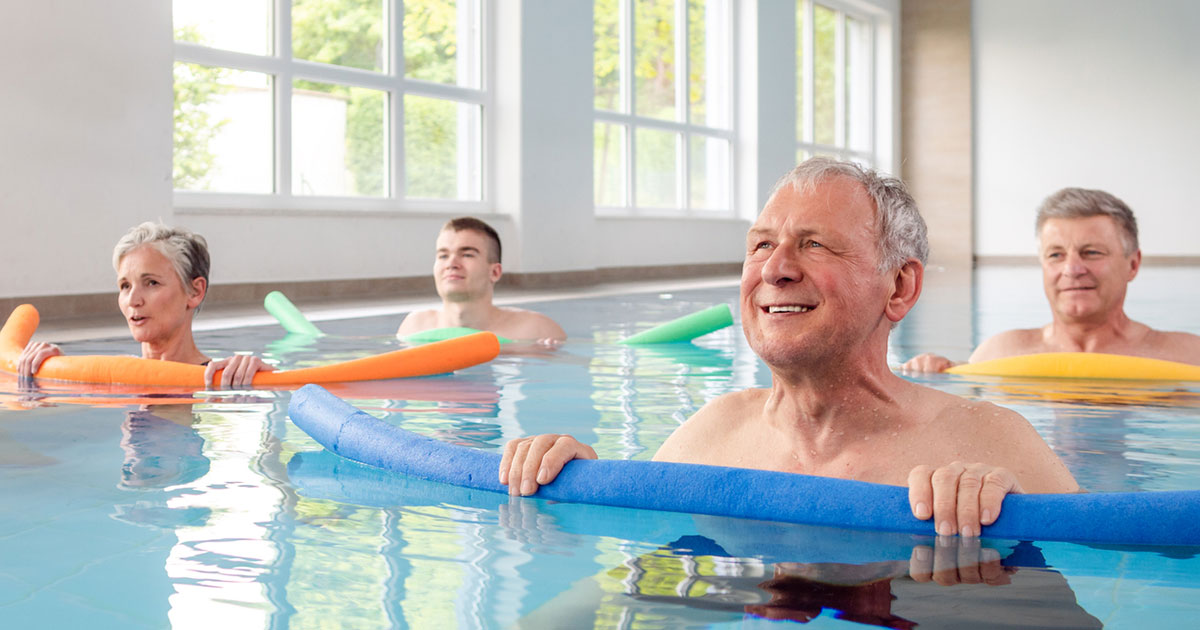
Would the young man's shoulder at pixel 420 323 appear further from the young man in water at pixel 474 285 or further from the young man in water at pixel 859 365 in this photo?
the young man in water at pixel 859 365

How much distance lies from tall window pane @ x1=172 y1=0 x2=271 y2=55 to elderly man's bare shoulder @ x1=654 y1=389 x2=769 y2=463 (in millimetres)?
8109

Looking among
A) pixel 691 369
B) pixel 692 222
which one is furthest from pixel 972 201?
pixel 691 369

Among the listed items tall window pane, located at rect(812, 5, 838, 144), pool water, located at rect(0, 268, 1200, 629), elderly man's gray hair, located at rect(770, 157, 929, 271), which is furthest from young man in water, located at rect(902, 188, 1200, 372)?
tall window pane, located at rect(812, 5, 838, 144)

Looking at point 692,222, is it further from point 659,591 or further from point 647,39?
point 659,591

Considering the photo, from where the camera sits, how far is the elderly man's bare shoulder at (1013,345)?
5.41 metres

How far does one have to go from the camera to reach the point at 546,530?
2.59 metres

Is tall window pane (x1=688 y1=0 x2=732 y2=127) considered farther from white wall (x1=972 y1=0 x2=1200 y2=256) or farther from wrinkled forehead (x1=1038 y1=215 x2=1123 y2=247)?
wrinkled forehead (x1=1038 y1=215 x2=1123 y2=247)

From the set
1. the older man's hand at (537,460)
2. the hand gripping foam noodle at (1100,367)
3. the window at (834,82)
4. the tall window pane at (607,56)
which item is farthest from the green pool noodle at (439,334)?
the window at (834,82)

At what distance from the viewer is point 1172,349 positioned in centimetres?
516

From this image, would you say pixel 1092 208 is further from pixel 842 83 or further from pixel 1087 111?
pixel 1087 111

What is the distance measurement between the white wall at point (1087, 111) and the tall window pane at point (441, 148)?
1298cm

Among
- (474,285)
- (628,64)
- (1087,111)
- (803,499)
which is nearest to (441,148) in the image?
(628,64)

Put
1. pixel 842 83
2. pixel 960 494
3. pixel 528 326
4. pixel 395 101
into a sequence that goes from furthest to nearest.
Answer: pixel 842 83 < pixel 395 101 < pixel 528 326 < pixel 960 494

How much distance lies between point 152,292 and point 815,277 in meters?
3.12
